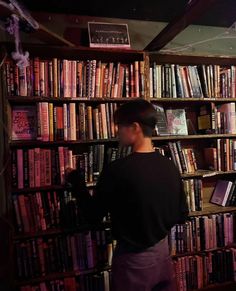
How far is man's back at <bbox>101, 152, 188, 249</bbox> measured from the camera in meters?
1.19

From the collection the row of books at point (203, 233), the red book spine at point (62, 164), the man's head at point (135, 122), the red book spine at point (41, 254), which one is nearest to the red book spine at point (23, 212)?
the red book spine at point (41, 254)

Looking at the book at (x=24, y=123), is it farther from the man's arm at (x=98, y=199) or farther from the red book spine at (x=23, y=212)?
the man's arm at (x=98, y=199)

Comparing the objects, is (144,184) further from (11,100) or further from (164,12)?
(164,12)

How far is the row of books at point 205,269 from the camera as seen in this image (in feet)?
6.75

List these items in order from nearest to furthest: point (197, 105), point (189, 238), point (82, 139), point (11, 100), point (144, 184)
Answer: point (144, 184) → point (11, 100) → point (82, 139) → point (189, 238) → point (197, 105)

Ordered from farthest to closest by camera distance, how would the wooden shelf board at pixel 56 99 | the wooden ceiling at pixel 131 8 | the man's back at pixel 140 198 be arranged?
the wooden ceiling at pixel 131 8, the wooden shelf board at pixel 56 99, the man's back at pixel 140 198

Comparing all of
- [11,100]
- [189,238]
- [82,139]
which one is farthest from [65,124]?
[189,238]

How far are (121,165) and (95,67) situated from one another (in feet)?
3.04

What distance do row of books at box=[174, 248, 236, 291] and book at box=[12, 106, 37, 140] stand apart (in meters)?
1.37

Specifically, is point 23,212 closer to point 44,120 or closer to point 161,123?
point 44,120

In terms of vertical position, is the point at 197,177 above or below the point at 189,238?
above

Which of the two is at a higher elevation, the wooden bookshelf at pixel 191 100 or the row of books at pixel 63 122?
the wooden bookshelf at pixel 191 100

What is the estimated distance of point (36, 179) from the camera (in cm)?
178

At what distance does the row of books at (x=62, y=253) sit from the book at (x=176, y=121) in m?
0.89
